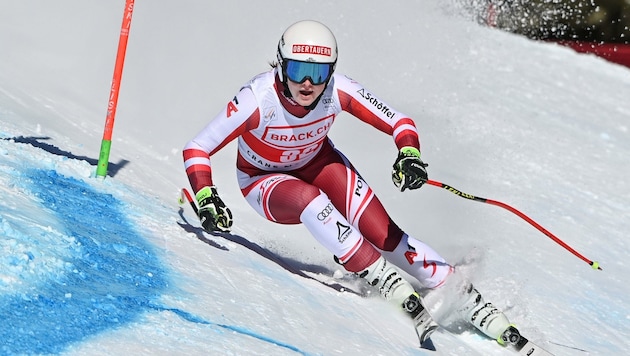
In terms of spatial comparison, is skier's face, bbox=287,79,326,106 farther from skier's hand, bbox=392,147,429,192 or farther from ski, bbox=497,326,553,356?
ski, bbox=497,326,553,356

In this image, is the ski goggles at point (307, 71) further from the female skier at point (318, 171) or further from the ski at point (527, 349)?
the ski at point (527, 349)

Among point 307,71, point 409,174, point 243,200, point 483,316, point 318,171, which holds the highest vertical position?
point 307,71

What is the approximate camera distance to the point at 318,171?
4527mm

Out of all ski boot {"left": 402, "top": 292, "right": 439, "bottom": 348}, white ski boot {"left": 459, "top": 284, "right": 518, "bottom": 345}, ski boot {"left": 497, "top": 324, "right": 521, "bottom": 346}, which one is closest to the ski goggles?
ski boot {"left": 402, "top": 292, "right": 439, "bottom": 348}

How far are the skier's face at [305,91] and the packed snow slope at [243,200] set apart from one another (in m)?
0.78

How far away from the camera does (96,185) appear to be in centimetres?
441

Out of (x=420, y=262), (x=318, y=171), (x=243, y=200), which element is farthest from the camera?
(x=243, y=200)

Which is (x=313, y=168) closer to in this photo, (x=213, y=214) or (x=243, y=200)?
(x=213, y=214)

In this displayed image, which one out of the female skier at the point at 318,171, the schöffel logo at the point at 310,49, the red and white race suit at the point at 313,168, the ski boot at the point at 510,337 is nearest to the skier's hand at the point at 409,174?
the female skier at the point at 318,171

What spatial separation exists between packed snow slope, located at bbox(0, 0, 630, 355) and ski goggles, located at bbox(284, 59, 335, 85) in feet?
2.85

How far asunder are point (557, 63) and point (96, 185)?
964cm

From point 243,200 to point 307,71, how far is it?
2046 millimetres

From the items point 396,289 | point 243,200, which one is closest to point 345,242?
point 396,289

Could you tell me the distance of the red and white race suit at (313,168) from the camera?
4012 mm
